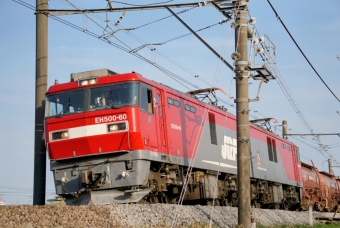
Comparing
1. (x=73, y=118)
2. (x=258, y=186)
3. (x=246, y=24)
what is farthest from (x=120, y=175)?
(x=258, y=186)

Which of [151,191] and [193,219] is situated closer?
[193,219]

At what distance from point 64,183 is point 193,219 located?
395 cm

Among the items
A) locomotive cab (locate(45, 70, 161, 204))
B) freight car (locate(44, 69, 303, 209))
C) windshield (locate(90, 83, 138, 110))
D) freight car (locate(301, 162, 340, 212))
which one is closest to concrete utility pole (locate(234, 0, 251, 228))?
freight car (locate(44, 69, 303, 209))

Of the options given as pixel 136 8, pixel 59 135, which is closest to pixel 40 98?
pixel 59 135

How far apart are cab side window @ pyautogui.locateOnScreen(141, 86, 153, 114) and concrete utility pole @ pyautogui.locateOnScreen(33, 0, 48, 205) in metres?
3.75

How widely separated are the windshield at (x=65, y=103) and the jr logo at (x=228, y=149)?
7435mm

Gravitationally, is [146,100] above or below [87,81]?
below

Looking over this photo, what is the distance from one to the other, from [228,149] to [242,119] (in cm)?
773

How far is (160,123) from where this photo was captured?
1700 centimetres

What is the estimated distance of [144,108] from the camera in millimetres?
16125

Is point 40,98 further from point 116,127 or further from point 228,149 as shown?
point 228,149

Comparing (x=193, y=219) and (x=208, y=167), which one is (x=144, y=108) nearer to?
(x=193, y=219)

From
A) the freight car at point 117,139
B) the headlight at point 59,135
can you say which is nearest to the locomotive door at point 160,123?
the freight car at point 117,139

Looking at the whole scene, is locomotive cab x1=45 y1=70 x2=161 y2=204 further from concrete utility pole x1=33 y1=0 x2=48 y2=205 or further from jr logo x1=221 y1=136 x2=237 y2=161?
jr logo x1=221 y1=136 x2=237 y2=161
